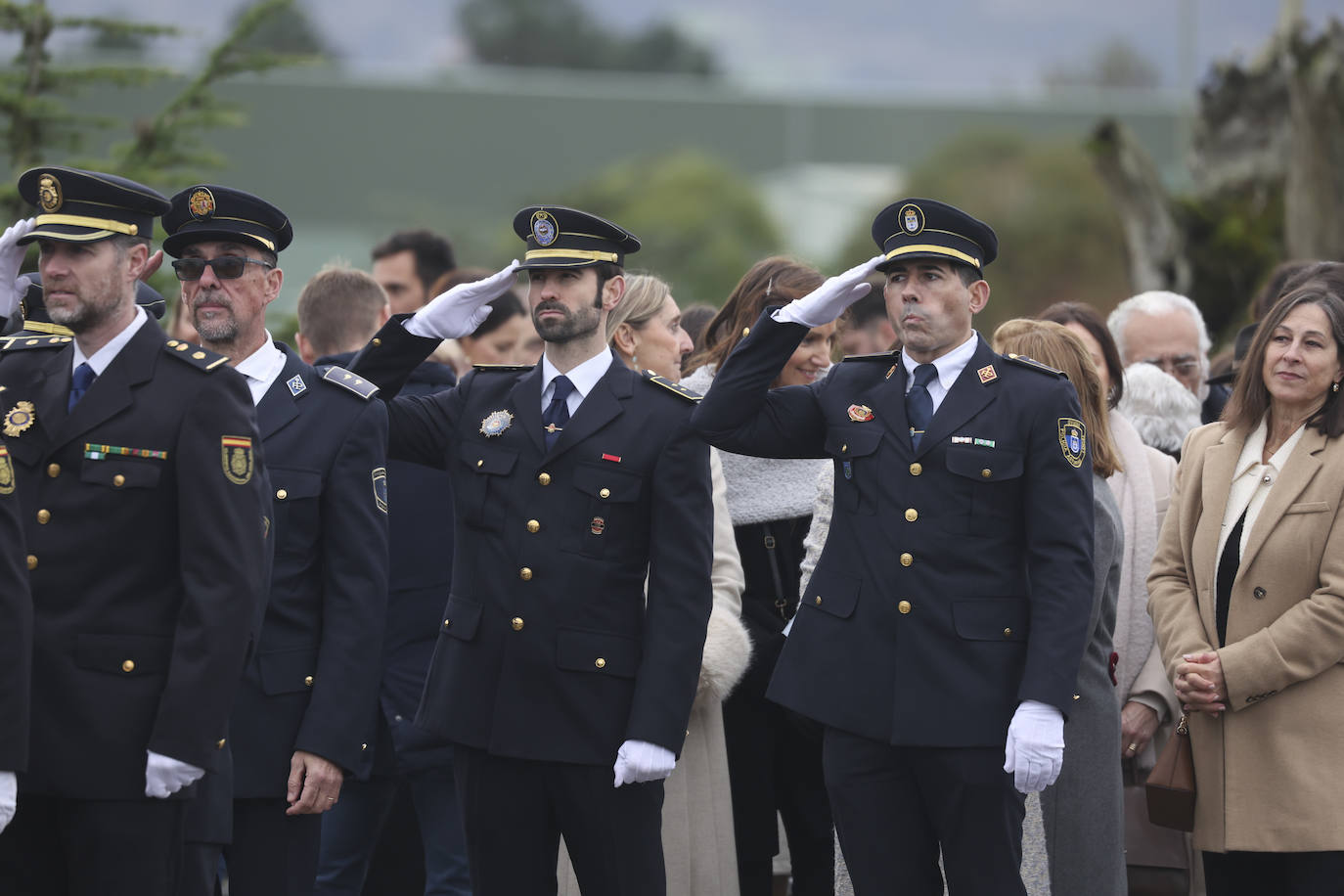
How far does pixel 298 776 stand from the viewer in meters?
4.13

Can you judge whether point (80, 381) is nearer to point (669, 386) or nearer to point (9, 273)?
point (9, 273)

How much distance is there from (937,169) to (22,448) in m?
31.5

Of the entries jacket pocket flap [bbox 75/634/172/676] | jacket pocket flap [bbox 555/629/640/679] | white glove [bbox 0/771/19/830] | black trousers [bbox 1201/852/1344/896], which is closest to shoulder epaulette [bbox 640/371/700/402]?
jacket pocket flap [bbox 555/629/640/679]

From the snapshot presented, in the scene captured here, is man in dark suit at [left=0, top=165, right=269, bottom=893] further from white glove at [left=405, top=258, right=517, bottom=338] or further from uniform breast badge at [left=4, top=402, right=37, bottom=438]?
white glove at [left=405, top=258, right=517, bottom=338]

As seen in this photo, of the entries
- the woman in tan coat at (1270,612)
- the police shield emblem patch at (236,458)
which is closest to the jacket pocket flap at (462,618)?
the police shield emblem patch at (236,458)

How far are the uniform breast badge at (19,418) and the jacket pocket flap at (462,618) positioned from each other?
3.88 ft

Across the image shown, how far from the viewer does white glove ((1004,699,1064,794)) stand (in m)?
4.00

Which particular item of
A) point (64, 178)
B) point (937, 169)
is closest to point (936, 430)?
point (64, 178)

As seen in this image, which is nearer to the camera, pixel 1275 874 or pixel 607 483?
pixel 607 483

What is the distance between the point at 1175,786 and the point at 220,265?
300 cm

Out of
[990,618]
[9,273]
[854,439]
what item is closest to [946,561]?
[990,618]

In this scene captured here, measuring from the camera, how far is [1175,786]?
4844 millimetres

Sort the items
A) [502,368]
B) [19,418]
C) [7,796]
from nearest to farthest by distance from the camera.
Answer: [7,796], [19,418], [502,368]

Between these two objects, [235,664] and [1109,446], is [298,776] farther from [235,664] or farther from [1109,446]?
[1109,446]
